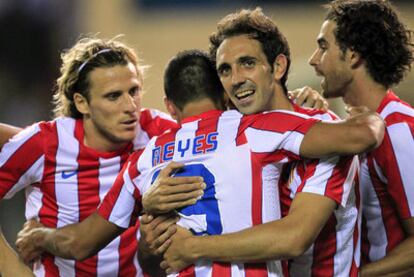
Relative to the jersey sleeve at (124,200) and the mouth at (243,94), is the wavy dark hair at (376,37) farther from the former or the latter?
the jersey sleeve at (124,200)

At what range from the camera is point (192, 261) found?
3.26 meters

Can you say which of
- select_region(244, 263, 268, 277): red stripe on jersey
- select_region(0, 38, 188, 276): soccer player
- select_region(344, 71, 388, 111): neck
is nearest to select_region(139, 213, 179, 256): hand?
select_region(244, 263, 268, 277): red stripe on jersey

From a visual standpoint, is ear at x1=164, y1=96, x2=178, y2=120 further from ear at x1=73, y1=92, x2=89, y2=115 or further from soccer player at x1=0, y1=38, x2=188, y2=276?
ear at x1=73, y1=92, x2=89, y2=115

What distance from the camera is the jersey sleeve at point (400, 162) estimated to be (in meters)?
3.56

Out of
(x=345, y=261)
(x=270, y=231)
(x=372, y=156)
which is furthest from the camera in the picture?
(x=372, y=156)

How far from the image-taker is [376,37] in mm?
3826

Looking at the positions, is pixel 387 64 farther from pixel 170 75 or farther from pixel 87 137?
pixel 87 137

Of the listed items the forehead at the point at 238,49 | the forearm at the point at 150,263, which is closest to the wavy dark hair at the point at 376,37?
the forehead at the point at 238,49

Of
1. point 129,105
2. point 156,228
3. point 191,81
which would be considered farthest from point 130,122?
point 156,228

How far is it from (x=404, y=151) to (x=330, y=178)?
0.51 metres

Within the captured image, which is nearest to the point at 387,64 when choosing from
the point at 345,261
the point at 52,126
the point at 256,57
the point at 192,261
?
the point at 256,57

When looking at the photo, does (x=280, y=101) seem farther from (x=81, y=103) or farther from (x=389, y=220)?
(x=81, y=103)

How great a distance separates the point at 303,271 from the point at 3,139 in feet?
5.07

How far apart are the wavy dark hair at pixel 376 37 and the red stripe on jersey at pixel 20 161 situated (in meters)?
1.43
